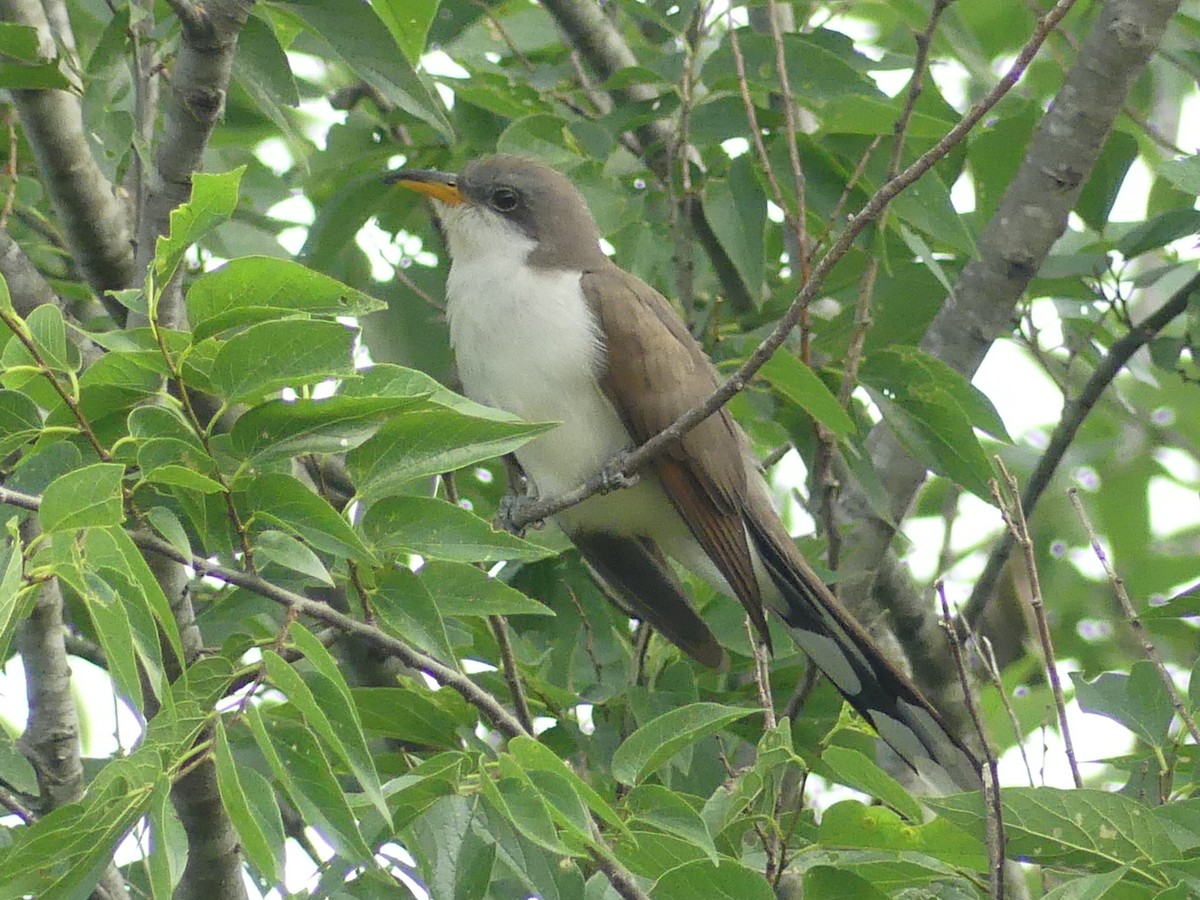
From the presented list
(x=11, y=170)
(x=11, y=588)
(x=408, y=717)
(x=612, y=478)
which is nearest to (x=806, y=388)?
(x=612, y=478)

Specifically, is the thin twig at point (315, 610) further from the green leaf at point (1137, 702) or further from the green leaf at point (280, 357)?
the green leaf at point (1137, 702)

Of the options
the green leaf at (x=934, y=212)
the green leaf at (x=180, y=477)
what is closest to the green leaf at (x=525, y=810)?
the green leaf at (x=180, y=477)

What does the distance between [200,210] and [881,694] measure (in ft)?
7.37

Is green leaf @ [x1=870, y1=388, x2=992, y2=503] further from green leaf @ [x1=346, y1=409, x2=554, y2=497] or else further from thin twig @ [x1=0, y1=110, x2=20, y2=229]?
thin twig @ [x1=0, y1=110, x2=20, y2=229]

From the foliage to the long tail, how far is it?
134 mm

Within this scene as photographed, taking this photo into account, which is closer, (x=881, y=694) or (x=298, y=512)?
(x=298, y=512)

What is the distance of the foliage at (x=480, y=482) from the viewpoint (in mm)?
2105

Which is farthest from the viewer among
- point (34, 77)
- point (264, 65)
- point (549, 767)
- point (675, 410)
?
point (675, 410)

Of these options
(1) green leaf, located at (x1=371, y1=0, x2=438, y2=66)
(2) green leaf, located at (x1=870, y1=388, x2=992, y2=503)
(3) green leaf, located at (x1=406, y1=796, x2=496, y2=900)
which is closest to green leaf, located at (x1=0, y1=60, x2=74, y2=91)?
(1) green leaf, located at (x1=371, y1=0, x2=438, y2=66)

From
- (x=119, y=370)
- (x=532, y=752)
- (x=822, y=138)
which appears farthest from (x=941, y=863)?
(x=822, y=138)

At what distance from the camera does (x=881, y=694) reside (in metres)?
3.72

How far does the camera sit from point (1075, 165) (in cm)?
434

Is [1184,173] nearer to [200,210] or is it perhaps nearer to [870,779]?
[870,779]

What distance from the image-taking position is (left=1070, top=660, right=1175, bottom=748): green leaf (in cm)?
276
